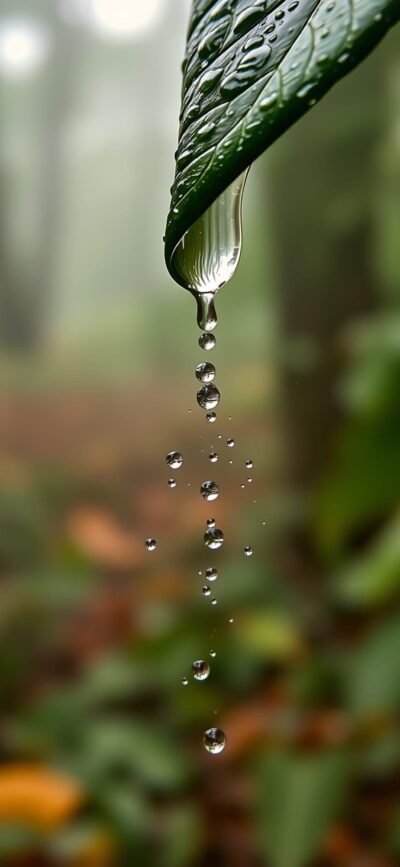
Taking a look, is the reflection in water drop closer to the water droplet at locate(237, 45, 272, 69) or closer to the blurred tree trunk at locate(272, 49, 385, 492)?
the water droplet at locate(237, 45, 272, 69)

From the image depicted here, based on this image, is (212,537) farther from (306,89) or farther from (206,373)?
(306,89)

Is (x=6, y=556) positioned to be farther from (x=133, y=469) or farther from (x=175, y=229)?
(x=175, y=229)

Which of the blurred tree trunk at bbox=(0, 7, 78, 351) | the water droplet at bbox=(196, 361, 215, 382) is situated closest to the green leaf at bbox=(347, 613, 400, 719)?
the water droplet at bbox=(196, 361, 215, 382)

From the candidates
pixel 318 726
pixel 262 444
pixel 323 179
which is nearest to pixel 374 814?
pixel 318 726

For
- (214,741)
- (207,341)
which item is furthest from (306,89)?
(214,741)

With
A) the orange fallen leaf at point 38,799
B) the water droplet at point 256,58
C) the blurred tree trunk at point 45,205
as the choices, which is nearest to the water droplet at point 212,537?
the water droplet at point 256,58

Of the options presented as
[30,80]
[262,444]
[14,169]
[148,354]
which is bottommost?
[262,444]
